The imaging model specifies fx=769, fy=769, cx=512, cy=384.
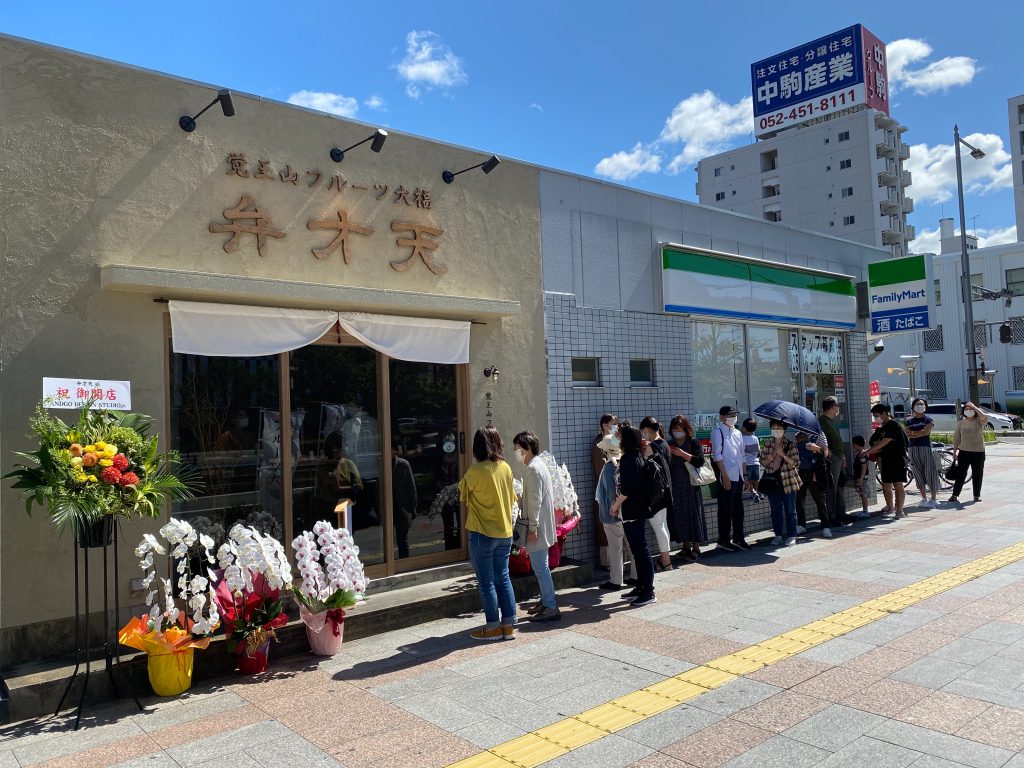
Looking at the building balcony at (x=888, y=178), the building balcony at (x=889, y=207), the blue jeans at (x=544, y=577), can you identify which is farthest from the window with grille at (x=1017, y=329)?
the blue jeans at (x=544, y=577)

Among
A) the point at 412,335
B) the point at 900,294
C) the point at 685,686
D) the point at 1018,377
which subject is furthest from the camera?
the point at 1018,377

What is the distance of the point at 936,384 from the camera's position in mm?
47000

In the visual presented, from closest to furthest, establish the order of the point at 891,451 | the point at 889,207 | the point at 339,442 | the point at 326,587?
the point at 326,587
the point at 339,442
the point at 891,451
the point at 889,207

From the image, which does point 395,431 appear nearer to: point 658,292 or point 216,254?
point 216,254

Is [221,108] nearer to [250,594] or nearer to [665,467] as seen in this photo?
[250,594]

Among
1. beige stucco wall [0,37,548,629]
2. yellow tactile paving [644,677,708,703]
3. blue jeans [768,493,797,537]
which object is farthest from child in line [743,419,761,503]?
yellow tactile paving [644,677,708,703]

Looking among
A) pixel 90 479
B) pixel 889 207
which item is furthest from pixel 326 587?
pixel 889 207

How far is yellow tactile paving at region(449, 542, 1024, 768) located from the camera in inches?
175

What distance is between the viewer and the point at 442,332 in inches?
326

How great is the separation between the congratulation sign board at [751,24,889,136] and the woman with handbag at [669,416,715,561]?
48448 millimetres

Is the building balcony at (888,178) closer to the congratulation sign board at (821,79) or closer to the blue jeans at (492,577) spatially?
the congratulation sign board at (821,79)

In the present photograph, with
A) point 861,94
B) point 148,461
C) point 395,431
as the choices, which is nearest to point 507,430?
point 395,431

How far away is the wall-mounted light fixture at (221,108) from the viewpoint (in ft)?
21.6

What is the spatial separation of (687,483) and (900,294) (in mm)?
7341
